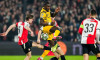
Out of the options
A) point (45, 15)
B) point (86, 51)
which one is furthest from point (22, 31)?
point (86, 51)

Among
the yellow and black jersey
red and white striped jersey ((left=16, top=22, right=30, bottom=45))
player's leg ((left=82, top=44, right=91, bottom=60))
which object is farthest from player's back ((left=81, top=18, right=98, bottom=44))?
red and white striped jersey ((left=16, top=22, right=30, bottom=45))

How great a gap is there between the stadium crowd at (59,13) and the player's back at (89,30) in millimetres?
8470

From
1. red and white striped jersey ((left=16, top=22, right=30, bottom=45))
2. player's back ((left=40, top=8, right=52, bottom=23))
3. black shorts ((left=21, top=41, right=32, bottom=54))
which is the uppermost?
player's back ((left=40, top=8, right=52, bottom=23))

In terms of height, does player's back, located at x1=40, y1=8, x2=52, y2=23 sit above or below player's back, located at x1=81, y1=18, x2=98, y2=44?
above

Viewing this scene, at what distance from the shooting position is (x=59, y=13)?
61.8 ft

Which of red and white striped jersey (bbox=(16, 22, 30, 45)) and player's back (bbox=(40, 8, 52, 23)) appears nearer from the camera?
player's back (bbox=(40, 8, 52, 23))

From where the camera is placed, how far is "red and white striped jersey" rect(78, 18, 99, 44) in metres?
8.45

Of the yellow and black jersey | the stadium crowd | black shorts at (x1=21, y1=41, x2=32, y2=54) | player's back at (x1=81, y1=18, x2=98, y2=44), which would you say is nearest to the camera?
player's back at (x1=81, y1=18, x2=98, y2=44)

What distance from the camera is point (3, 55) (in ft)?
55.0

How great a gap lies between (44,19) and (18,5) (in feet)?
33.9

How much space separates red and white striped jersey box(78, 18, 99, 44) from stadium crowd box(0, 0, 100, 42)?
27.8 ft

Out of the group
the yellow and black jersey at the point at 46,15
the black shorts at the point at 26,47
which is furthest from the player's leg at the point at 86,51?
the black shorts at the point at 26,47

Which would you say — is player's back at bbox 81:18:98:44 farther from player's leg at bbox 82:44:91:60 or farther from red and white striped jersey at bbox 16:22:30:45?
red and white striped jersey at bbox 16:22:30:45

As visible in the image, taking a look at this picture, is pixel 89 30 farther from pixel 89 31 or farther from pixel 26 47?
pixel 26 47
